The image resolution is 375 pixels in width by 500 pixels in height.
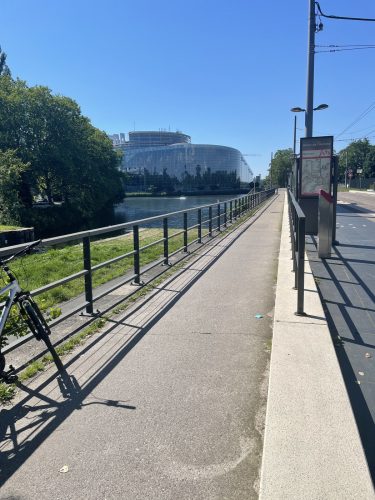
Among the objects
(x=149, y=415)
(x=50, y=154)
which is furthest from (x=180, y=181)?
(x=149, y=415)

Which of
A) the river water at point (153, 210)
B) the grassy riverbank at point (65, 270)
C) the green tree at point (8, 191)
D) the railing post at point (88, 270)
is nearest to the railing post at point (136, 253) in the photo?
the grassy riverbank at point (65, 270)

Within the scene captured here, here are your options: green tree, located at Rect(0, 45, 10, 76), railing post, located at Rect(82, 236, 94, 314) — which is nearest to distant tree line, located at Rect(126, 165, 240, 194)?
green tree, located at Rect(0, 45, 10, 76)

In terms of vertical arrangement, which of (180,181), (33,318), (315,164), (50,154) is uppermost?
(50,154)

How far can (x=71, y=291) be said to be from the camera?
693 cm

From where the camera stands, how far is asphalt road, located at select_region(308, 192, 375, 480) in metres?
3.01

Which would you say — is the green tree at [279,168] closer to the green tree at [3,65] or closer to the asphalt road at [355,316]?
the green tree at [3,65]

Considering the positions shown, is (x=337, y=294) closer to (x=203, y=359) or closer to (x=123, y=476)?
(x=203, y=359)

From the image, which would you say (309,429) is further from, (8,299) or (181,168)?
(181,168)

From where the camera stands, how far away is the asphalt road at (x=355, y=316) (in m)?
3.01

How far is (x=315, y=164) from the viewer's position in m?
10.1

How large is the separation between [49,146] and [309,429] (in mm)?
44467

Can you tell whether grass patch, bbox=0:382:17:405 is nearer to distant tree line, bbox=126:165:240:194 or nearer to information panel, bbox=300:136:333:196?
information panel, bbox=300:136:333:196

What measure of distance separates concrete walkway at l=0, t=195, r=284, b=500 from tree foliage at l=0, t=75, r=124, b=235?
1440 inches

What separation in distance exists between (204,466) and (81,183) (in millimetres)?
46284
